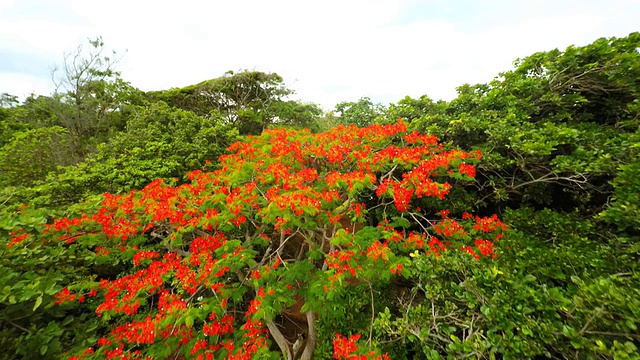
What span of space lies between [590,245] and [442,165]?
8.95 feet

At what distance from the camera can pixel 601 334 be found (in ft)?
7.91

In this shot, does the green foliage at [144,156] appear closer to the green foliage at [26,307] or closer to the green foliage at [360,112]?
the green foliage at [26,307]

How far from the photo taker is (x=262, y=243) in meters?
5.88

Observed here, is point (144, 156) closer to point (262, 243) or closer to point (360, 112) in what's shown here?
point (262, 243)

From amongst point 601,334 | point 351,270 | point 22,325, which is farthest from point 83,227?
point 601,334

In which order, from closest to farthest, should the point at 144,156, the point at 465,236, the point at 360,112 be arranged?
the point at 465,236 → the point at 144,156 → the point at 360,112

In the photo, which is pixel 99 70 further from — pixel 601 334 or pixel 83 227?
pixel 601 334

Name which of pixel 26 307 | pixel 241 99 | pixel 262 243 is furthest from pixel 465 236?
pixel 241 99

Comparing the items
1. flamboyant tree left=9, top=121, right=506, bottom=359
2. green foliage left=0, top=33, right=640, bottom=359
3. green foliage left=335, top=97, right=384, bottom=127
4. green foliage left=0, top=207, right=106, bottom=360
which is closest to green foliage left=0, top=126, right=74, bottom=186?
green foliage left=0, top=33, right=640, bottom=359

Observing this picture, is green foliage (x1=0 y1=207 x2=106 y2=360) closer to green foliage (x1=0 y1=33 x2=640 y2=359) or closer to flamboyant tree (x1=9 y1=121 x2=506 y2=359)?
green foliage (x1=0 y1=33 x2=640 y2=359)

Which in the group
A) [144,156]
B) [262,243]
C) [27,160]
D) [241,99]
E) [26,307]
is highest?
[241,99]

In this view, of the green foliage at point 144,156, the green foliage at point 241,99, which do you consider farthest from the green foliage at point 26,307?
the green foliage at point 241,99

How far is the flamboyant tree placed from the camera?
4477mm

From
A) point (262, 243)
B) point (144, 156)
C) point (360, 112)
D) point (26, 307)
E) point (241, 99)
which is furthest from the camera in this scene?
point (241, 99)
